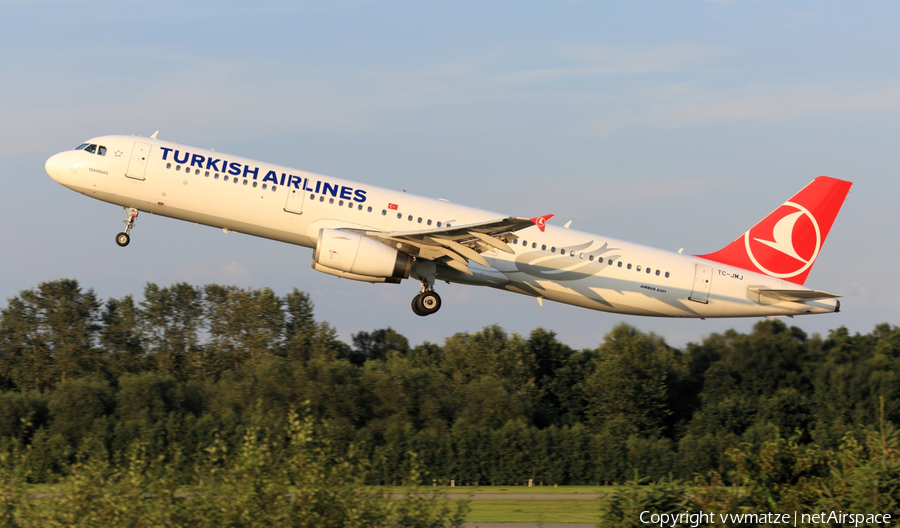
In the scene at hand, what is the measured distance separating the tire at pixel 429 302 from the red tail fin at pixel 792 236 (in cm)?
1132

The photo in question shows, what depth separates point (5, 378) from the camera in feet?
240

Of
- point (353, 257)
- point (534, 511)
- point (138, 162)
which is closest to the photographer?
point (353, 257)

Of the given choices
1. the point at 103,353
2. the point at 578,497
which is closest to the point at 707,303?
the point at 578,497

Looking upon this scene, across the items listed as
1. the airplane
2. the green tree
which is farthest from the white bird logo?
the green tree

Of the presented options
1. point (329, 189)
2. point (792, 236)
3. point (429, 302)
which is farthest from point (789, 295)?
point (329, 189)

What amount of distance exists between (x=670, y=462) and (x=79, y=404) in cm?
3677

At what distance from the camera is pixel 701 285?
34.0 metres

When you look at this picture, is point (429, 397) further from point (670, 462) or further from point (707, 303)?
point (707, 303)

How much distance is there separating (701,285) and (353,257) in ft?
45.3

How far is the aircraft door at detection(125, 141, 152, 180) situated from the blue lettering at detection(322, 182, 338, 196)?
247 inches

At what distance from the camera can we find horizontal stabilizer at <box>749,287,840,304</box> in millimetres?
32250

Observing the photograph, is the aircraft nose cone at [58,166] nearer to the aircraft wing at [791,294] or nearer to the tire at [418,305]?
the tire at [418,305]

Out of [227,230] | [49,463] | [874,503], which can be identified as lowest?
[49,463]

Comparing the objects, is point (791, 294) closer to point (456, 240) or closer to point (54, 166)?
point (456, 240)
